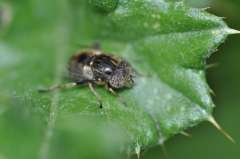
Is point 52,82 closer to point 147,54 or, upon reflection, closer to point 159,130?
point 147,54

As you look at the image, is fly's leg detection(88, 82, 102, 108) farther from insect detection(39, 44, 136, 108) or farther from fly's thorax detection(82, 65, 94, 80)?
fly's thorax detection(82, 65, 94, 80)

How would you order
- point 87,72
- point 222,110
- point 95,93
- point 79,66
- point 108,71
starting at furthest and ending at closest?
point 222,110 → point 79,66 → point 87,72 → point 108,71 → point 95,93

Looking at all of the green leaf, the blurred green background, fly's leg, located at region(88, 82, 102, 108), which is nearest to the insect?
fly's leg, located at region(88, 82, 102, 108)

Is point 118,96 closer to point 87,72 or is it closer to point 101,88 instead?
point 101,88

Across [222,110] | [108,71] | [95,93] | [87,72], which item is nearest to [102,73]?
[108,71]

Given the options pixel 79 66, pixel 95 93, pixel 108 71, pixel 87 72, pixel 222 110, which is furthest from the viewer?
pixel 222 110

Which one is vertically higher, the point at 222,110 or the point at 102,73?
the point at 102,73
